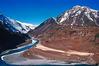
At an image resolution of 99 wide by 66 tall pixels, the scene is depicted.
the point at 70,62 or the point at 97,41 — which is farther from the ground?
the point at 97,41

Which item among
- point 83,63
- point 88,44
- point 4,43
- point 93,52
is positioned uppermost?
point 4,43

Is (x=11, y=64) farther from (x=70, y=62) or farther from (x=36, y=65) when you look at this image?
(x=70, y=62)

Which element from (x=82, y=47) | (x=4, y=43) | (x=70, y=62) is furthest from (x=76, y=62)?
(x=4, y=43)

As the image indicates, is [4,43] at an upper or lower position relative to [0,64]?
upper

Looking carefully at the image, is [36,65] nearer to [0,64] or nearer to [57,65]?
[57,65]

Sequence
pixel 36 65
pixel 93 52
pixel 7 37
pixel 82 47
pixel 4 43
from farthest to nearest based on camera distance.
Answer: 1. pixel 7 37
2. pixel 4 43
3. pixel 82 47
4. pixel 93 52
5. pixel 36 65

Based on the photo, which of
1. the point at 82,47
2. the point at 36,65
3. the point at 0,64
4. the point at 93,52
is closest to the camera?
the point at 36,65

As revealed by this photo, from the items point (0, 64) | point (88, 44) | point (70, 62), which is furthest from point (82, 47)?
point (0, 64)

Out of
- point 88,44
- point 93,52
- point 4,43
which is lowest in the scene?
point 93,52

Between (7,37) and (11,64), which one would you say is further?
(7,37)
